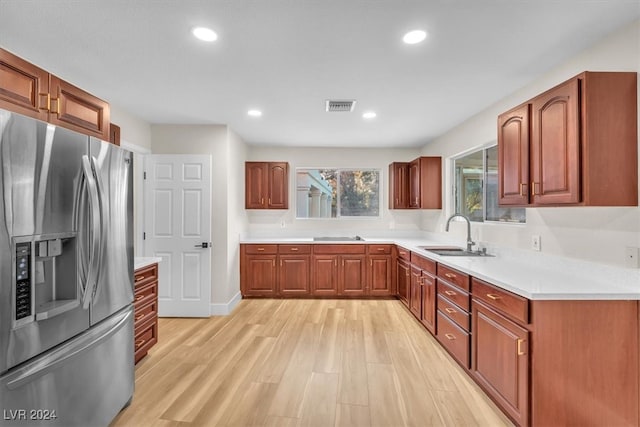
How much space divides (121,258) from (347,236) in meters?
3.76

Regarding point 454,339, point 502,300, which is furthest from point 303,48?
point 454,339

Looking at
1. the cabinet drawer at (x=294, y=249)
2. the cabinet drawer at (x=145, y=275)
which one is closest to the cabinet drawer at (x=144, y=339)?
the cabinet drawer at (x=145, y=275)

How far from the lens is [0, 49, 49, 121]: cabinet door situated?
1399 millimetres

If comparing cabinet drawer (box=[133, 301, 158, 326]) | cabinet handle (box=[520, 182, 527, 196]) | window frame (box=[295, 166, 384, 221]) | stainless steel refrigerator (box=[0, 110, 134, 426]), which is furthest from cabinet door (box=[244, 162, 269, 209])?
cabinet handle (box=[520, 182, 527, 196])

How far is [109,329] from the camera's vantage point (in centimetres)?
177

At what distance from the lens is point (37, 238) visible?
1.31 m

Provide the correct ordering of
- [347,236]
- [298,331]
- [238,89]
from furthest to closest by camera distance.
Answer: [347,236] → [298,331] → [238,89]

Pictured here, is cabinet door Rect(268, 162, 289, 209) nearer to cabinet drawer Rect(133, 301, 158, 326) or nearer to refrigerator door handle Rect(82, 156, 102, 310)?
cabinet drawer Rect(133, 301, 158, 326)

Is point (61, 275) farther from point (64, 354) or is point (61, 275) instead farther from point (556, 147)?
point (556, 147)

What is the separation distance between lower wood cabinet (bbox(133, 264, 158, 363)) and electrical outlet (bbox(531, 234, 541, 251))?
3.42 metres

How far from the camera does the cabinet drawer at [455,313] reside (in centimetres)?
236

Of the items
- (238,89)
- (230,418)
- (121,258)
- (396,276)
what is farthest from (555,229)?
(121,258)

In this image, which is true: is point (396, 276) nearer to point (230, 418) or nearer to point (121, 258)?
point (230, 418)

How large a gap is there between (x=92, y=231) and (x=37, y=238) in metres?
0.28
